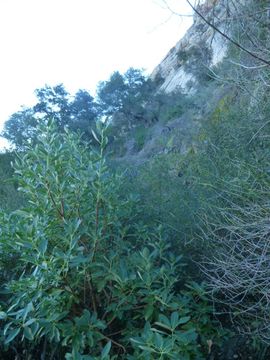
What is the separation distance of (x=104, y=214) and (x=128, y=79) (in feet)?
93.3

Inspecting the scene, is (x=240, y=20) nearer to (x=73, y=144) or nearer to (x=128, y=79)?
(x=73, y=144)

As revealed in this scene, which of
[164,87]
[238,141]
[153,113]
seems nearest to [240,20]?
[238,141]

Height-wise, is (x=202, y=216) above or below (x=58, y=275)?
above

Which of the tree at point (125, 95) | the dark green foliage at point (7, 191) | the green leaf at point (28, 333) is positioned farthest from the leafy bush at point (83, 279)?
the tree at point (125, 95)

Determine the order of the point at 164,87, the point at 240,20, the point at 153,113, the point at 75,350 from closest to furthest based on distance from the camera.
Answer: the point at 75,350, the point at 240,20, the point at 153,113, the point at 164,87

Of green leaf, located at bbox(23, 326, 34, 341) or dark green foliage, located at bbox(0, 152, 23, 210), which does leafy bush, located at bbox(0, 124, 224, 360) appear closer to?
green leaf, located at bbox(23, 326, 34, 341)

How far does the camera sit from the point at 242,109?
5203 millimetres

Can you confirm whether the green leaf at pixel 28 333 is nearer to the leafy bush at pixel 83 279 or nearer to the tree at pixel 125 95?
the leafy bush at pixel 83 279

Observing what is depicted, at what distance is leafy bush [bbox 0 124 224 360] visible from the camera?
266cm

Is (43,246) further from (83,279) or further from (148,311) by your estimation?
(148,311)

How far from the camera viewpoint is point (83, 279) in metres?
2.97

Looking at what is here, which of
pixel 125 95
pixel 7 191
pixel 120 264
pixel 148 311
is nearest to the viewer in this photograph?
pixel 148 311

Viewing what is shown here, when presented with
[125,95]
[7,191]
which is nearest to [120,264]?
[7,191]

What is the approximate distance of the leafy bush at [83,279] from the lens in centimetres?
266
